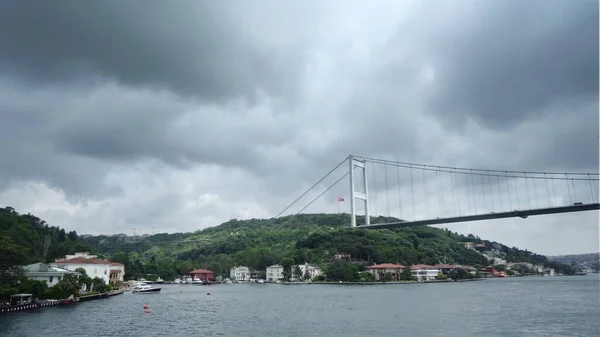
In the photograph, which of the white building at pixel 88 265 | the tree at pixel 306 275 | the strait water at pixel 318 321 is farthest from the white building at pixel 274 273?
the strait water at pixel 318 321

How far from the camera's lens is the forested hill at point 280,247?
64.2m

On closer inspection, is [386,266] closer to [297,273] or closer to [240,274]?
[297,273]

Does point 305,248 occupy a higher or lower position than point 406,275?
higher

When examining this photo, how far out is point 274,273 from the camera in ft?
260

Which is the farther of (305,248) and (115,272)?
(305,248)

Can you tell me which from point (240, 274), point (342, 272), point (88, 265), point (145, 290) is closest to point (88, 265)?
point (88, 265)

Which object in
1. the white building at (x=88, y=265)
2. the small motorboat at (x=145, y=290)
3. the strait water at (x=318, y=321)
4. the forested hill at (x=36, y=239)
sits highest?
the forested hill at (x=36, y=239)

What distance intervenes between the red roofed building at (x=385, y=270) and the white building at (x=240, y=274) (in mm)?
24828

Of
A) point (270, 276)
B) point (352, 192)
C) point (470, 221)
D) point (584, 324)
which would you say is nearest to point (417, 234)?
point (270, 276)

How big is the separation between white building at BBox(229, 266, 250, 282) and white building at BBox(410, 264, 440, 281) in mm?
29700

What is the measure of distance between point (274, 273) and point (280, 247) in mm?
14043

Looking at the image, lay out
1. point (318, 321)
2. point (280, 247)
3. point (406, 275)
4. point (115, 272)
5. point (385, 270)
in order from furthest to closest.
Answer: point (280, 247) < point (385, 270) < point (406, 275) < point (115, 272) < point (318, 321)

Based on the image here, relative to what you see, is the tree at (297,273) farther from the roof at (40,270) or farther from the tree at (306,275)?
the roof at (40,270)

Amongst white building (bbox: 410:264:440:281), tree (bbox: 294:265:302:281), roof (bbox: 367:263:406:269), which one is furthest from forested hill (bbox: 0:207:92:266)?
white building (bbox: 410:264:440:281)
